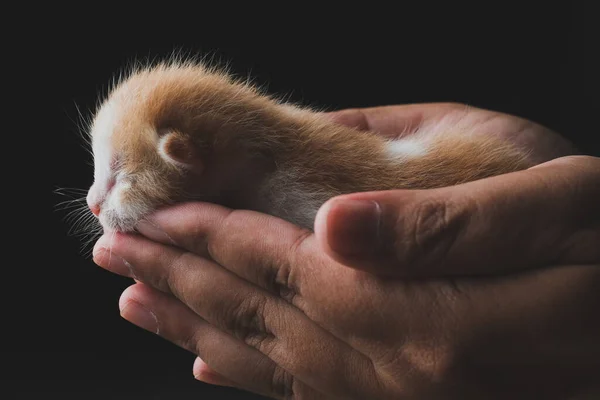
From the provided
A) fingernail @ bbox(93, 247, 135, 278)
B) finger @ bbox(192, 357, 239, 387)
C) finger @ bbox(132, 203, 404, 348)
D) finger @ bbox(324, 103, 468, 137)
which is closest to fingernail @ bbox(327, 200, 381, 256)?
finger @ bbox(132, 203, 404, 348)

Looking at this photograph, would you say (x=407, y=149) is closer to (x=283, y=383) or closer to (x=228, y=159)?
(x=228, y=159)

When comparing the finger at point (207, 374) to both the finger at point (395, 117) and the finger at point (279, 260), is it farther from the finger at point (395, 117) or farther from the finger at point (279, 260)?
the finger at point (395, 117)

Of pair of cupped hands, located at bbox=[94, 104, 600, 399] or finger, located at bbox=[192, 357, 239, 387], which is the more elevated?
pair of cupped hands, located at bbox=[94, 104, 600, 399]

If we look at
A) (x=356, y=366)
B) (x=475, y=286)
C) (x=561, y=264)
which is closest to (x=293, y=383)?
(x=356, y=366)

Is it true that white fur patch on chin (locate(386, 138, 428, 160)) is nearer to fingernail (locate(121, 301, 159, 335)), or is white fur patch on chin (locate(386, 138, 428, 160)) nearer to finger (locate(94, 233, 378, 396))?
finger (locate(94, 233, 378, 396))

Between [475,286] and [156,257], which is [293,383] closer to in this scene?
[156,257]

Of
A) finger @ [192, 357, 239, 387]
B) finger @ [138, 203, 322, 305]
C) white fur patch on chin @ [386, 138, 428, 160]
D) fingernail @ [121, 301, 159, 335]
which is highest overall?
white fur patch on chin @ [386, 138, 428, 160]
